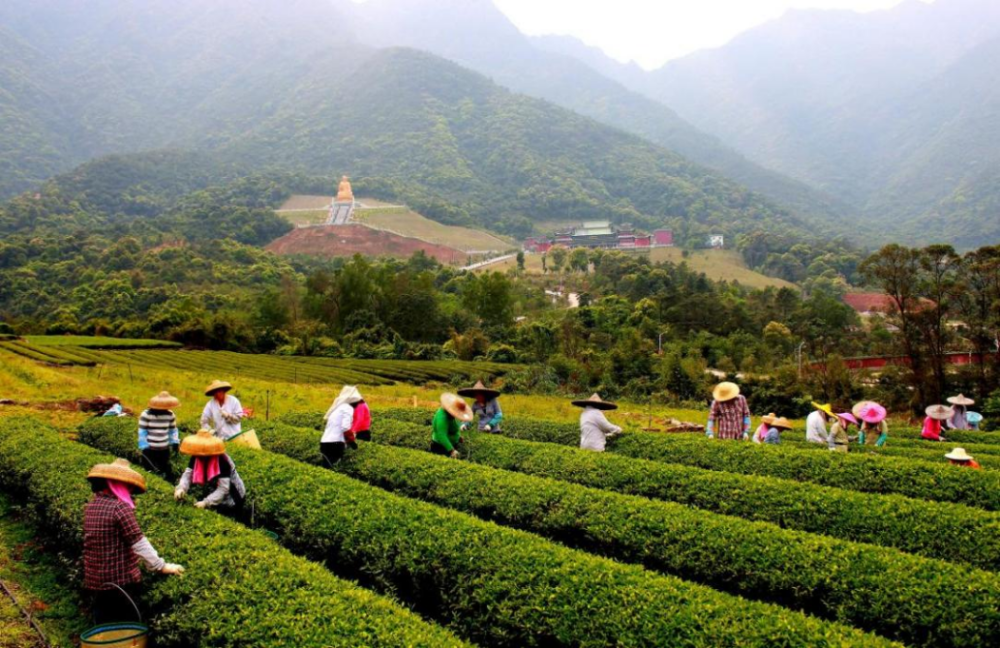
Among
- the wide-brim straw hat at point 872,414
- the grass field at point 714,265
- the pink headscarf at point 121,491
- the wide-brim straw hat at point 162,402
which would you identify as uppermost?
the grass field at point 714,265

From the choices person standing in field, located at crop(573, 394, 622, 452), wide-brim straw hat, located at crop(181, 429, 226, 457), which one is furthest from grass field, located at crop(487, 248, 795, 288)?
wide-brim straw hat, located at crop(181, 429, 226, 457)

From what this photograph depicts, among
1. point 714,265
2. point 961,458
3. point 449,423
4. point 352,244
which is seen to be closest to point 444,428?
point 449,423

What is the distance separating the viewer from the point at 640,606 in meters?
6.95

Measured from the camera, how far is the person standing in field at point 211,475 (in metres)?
9.89

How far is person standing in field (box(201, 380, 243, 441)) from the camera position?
45.4ft

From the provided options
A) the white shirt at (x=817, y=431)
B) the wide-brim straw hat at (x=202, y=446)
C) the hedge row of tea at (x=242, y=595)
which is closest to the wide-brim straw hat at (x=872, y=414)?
the white shirt at (x=817, y=431)

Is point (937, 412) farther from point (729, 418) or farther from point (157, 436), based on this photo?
point (157, 436)

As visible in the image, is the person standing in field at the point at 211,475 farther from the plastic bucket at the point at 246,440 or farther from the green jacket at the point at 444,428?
the green jacket at the point at 444,428

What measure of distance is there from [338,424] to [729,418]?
8.14 metres

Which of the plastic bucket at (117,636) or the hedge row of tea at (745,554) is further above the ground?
the hedge row of tea at (745,554)

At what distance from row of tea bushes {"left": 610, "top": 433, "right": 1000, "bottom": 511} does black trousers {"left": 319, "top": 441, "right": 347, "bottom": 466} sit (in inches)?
227

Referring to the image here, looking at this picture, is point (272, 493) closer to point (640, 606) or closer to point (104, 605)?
point (104, 605)

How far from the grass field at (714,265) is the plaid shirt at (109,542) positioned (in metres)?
97.2

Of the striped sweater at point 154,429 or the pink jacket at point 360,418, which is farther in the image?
the pink jacket at point 360,418
